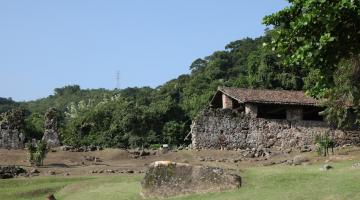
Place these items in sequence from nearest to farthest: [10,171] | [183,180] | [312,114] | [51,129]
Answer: [183,180]
[10,171]
[312,114]
[51,129]

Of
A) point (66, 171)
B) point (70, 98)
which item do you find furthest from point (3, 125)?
point (70, 98)

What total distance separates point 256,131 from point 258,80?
62.8 feet

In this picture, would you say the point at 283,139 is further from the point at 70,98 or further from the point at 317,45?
the point at 70,98

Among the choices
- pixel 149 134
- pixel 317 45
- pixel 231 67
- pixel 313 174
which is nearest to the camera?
pixel 317 45

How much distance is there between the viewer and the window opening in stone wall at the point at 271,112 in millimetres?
41247

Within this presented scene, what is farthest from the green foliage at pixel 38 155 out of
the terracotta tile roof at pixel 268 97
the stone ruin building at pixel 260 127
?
the terracotta tile roof at pixel 268 97

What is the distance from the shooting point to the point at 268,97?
40.3m

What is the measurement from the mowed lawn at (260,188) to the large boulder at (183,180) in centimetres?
39

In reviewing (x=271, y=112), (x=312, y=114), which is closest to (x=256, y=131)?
(x=271, y=112)

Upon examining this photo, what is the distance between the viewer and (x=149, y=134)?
57.9 metres

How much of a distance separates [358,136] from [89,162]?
20.4 meters

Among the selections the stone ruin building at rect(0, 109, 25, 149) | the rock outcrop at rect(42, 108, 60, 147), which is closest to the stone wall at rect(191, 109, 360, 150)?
the rock outcrop at rect(42, 108, 60, 147)

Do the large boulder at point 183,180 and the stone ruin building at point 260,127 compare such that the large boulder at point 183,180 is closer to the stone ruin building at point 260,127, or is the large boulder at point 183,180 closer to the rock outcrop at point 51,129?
the stone ruin building at point 260,127

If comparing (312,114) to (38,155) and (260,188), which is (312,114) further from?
(260,188)
